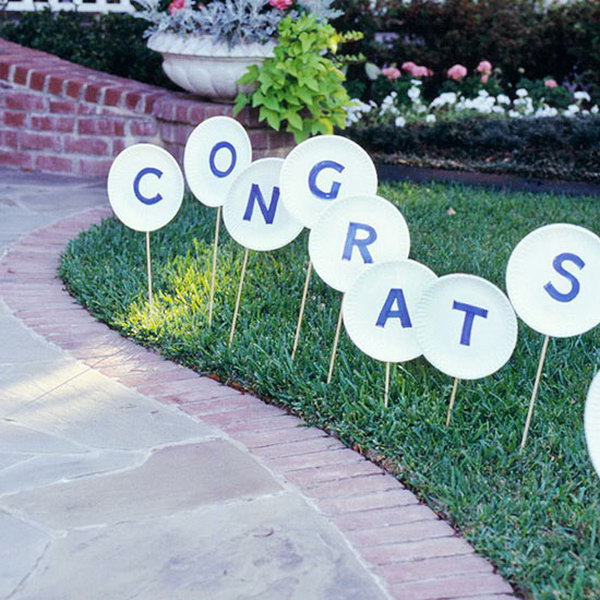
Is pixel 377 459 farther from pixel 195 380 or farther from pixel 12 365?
pixel 12 365

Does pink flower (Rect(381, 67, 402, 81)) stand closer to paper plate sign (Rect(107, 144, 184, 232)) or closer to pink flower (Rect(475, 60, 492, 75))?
pink flower (Rect(475, 60, 492, 75))

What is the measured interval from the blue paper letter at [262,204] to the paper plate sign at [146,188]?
37 cm

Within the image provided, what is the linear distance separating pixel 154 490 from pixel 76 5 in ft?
20.4

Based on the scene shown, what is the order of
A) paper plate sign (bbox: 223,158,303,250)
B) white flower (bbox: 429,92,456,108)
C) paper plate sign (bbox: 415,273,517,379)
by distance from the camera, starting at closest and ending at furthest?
paper plate sign (bbox: 415,273,517,379)
paper plate sign (bbox: 223,158,303,250)
white flower (bbox: 429,92,456,108)

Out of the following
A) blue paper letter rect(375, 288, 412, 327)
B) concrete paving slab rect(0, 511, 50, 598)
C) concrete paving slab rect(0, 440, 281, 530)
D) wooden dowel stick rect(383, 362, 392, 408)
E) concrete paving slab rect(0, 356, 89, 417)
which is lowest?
concrete paving slab rect(0, 511, 50, 598)

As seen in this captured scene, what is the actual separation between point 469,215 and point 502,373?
222 centimetres

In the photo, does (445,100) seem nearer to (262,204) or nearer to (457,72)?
(457,72)

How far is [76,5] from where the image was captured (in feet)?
26.3

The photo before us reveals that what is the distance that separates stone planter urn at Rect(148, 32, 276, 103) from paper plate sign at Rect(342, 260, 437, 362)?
2.95 m

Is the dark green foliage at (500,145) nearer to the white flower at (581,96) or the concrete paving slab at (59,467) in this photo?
the white flower at (581,96)

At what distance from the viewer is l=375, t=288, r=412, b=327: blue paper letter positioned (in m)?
3.09

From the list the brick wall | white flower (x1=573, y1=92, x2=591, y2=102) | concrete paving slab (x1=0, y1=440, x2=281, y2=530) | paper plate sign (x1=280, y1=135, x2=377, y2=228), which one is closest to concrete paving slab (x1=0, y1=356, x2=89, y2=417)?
concrete paving slab (x1=0, y1=440, x2=281, y2=530)

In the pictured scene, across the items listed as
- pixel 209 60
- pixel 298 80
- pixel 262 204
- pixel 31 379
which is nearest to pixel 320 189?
pixel 262 204

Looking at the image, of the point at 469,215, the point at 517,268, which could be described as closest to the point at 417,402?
the point at 517,268
